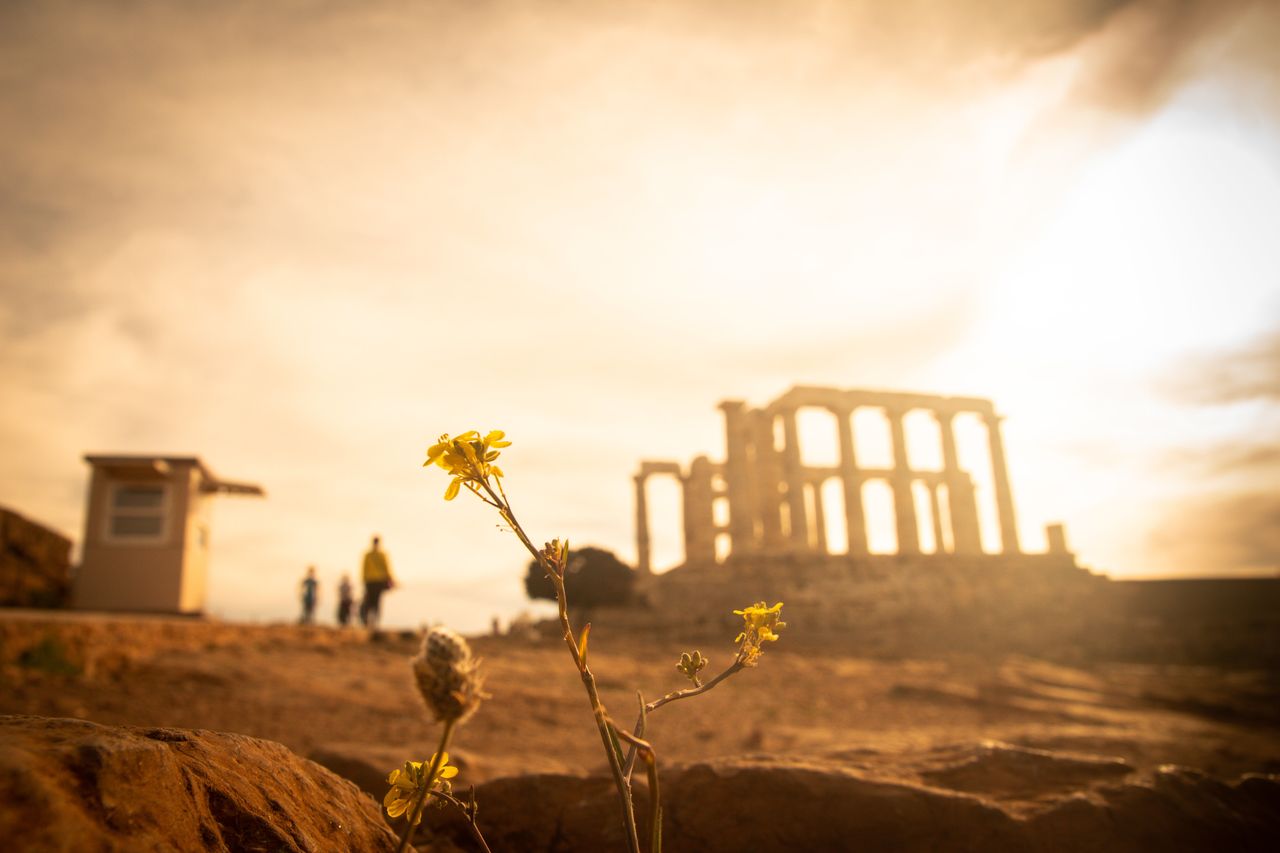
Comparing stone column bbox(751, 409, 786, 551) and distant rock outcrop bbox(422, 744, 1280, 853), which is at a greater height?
stone column bbox(751, 409, 786, 551)

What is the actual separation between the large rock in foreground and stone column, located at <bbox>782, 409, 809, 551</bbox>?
3455 cm

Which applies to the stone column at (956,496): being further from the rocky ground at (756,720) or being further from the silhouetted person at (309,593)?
the silhouetted person at (309,593)

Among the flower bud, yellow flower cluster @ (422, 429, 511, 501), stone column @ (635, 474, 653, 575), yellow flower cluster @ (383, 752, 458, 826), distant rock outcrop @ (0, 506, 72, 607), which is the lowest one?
yellow flower cluster @ (383, 752, 458, 826)

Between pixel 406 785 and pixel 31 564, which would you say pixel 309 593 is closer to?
pixel 31 564

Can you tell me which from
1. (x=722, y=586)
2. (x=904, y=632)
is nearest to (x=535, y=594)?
(x=722, y=586)

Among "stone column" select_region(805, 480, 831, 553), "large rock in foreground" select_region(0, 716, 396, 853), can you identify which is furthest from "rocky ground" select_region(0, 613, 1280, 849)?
"stone column" select_region(805, 480, 831, 553)

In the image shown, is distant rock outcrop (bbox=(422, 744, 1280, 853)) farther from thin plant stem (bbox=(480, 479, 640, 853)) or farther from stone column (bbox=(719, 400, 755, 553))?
stone column (bbox=(719, 400, 755, 553))

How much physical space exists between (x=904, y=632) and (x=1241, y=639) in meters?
9.19

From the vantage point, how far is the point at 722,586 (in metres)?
30.6

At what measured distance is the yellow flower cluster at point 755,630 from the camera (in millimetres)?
2137

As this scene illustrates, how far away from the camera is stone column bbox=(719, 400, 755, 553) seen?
37750 mm

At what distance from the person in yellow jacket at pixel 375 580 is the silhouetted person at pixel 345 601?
4.07 m

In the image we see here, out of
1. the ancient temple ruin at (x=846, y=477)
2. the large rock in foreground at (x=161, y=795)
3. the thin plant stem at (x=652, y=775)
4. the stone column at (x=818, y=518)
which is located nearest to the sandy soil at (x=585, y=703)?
the large rock in foreground at (x=161, y=795)

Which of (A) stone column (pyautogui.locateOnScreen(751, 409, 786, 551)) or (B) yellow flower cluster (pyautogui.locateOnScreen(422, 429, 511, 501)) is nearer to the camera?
(B) yellow flower cluster (pyautogui.locateOnScreen(422, 429, 511, 501))
